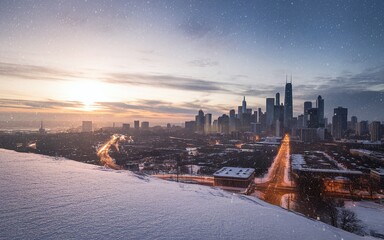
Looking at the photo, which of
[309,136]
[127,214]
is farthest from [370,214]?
[309,136]

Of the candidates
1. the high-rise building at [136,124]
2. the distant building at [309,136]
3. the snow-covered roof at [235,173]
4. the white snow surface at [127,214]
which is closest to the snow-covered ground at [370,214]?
the snow-covered roof at [235,173]

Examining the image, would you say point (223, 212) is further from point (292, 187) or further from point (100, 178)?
point (292, 187)

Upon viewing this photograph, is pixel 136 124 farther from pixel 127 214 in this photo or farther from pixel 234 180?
pixel 127 214

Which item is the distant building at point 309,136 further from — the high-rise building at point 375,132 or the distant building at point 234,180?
the distant building at point 234,180

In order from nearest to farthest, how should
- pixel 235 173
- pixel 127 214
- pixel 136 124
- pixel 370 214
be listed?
pixel 127 214
pixel 370 214
pixel 235 173
pixel 136 124

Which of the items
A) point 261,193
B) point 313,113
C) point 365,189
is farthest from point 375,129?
point 261,193
